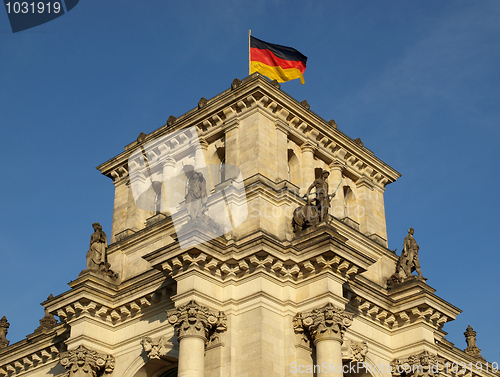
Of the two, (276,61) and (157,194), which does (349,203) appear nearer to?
(276,61)

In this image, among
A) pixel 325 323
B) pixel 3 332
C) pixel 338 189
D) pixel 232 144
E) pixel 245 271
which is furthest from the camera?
pixel 3 332

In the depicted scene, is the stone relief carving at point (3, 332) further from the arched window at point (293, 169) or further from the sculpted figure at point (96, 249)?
the arched window at point (293, 169)

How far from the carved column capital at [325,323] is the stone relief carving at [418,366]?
5077 millimetres

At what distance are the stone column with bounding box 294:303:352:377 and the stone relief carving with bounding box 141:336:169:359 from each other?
4.75 metres

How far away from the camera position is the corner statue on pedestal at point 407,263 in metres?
29.7

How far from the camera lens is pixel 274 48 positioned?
33406 mm

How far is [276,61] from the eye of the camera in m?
33.2

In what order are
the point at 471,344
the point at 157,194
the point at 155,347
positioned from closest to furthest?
the point at 155,347 < the point at 157,194 < the point at 471,344

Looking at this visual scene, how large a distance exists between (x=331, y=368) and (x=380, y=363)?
5.45 meters

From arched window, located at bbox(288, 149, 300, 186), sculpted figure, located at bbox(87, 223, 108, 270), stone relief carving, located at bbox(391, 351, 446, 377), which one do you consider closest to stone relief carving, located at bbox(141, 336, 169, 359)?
sculpted figure, located at bbox(87, 223, 108, 270)

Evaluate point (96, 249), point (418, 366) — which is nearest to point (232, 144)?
point (96, 249)

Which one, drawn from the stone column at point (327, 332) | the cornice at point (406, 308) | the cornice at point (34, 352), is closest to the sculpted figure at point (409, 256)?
the cornice at point (406, 308)

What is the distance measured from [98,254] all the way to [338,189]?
1079 centimetres

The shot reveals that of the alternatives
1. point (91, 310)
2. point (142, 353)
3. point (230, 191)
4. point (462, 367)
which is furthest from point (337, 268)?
point (462, 367)
